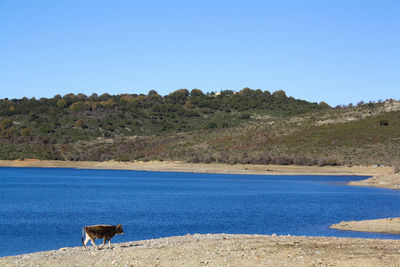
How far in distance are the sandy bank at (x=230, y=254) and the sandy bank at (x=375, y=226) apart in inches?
208

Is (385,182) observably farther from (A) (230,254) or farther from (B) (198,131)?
(B) (198,131)

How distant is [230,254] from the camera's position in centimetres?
1499

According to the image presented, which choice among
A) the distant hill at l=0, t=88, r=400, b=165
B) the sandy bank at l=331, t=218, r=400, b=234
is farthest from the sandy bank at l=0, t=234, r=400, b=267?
the distant hill at l=0, t=88, r=400, b=165

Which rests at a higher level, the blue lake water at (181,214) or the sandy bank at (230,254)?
the sandy bank at (230,254)

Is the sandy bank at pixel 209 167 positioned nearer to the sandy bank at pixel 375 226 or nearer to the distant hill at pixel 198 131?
the distant hill at pixel 198 131

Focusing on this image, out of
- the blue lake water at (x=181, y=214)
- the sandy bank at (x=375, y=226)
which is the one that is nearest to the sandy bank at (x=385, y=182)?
the blue lake water at (x=181, y=214)

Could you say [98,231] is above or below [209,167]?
above

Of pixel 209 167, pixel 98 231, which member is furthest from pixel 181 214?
pixel 209 167

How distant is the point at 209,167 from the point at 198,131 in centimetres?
2412

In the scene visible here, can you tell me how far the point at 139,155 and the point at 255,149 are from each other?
76.1 ft

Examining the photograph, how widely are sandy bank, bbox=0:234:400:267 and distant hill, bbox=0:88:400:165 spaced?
57.3 metres

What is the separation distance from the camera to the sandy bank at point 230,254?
14.0m

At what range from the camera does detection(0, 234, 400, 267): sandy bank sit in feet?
46.1

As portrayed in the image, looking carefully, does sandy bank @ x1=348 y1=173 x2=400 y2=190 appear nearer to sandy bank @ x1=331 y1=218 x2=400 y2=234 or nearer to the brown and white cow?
sandy bank @ x1=331 y1=218 x2=400 y2=234
